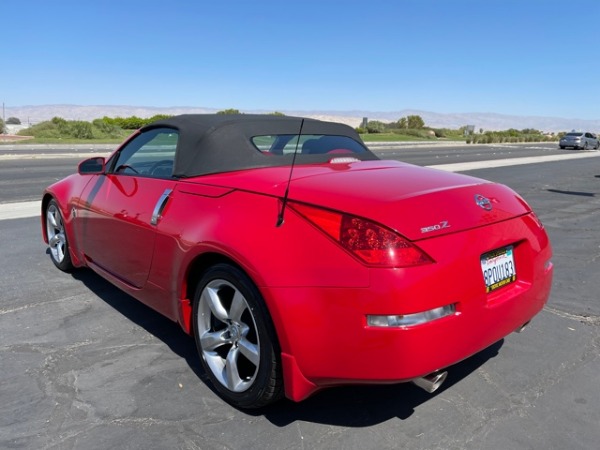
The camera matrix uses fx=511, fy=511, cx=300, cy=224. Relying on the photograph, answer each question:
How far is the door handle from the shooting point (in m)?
3.20

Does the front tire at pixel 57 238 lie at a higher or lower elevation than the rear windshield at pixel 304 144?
lower

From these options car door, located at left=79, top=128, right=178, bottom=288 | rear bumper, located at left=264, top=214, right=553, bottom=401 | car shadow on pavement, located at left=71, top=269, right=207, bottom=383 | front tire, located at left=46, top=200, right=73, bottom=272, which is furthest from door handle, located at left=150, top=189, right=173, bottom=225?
front tire, located at left=46, top=200, right=73, bottom=272

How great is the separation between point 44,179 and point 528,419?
12.9m

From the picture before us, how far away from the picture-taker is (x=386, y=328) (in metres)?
2.20

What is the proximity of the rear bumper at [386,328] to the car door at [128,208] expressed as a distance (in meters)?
1.29

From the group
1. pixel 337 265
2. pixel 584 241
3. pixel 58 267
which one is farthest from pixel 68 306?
pixel 584 241

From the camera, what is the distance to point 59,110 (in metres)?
168

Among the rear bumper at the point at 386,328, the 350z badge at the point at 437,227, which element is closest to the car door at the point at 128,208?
the rear bumper at the point at 386,328

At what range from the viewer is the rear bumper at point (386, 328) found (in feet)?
7.23

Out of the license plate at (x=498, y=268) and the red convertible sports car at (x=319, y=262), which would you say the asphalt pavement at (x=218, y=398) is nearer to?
the red convertible sports car at (x=319, y=262)

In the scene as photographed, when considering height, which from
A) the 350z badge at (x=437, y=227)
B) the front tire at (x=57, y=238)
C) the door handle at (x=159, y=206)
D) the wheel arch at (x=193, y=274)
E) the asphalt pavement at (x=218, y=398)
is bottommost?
the asphalt pavement at (x=218, y=398)

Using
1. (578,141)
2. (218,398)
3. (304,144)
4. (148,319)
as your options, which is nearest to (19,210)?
(148,319)

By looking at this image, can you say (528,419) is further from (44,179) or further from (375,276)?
(44,179)

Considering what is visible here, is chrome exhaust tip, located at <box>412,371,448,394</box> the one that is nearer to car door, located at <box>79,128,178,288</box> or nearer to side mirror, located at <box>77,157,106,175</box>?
car door, located at <box>79,128,178,288</box>
